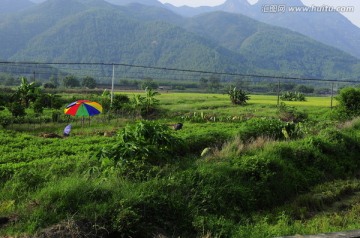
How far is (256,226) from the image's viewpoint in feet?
20.9

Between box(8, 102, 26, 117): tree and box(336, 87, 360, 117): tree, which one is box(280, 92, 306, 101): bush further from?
box(8, 102, 26, 117): tree

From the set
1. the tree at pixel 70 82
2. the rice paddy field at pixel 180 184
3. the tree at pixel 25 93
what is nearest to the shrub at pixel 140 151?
the rice paddy field at pixel 180 184

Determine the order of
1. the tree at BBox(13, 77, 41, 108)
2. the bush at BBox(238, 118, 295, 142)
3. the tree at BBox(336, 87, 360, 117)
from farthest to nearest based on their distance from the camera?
the tree at BBox(13, 77, 41, 108) < the tree at BBox(336, 87, 360, 117) < the bush at BBox(238, 118, 295, 142)

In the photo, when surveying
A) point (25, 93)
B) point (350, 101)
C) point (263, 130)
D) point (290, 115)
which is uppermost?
point (350, 101)

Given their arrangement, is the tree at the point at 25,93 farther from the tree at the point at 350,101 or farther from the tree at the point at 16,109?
the tree at the point at 350,101

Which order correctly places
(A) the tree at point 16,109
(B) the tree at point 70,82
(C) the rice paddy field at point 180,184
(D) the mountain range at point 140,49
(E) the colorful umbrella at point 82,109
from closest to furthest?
(C) the rice paddy field at point 180,184, (E) the colorful umbrella at point 82,109, (A) the tree at point 16,109, (B) the tree at point 70,82, (D) the mountain range at point 140,49

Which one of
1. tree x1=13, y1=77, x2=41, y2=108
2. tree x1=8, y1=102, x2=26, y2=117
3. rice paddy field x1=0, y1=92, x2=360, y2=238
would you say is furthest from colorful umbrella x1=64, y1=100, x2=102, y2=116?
tree x1=13, y1=77, x2=41, y2=108

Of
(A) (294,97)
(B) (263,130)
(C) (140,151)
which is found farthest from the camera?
(A) (294,97)

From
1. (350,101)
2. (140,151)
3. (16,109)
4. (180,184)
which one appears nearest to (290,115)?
(350,101)

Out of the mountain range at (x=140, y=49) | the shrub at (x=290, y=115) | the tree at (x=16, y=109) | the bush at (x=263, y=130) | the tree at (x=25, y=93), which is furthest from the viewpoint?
the mountain range at (x=140, y=49)

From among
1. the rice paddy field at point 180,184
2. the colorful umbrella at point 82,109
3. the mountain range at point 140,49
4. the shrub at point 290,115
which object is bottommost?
the rice paddy field at point 180,184

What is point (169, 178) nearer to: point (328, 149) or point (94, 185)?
point (94, 185)

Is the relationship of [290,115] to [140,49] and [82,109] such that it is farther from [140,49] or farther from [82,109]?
[140,49]

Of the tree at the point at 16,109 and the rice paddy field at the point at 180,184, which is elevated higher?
the tree at the point at 16,109
